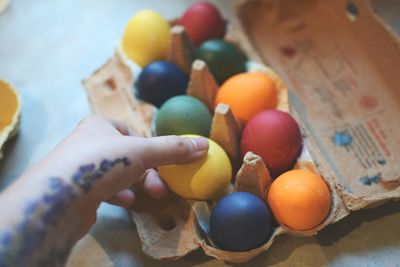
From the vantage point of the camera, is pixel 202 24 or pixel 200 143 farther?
pixel 202 24

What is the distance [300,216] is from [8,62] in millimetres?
884

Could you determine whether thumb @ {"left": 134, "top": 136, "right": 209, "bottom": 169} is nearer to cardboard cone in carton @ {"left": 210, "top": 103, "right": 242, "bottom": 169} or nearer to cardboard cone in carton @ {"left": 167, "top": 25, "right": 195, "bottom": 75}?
cardboard cone in carton @ {"left": 210, "top": 103, "right": 242, "bottom": 169}

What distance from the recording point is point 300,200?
2.54 feet

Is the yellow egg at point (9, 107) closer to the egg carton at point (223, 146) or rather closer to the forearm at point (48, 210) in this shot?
the egg carton at point (223, 146)

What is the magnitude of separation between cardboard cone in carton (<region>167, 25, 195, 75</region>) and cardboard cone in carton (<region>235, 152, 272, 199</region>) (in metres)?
0.30

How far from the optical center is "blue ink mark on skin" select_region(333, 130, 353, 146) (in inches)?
39.7

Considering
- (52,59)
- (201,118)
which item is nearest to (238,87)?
(201,118)

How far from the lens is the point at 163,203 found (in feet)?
2.91

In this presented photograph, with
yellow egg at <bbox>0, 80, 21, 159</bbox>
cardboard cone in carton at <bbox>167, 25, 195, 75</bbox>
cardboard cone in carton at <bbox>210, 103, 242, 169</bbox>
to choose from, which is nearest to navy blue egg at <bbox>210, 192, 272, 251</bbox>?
cardboard cone in carton at <bbox>210, 103, 242, 169</bbox>

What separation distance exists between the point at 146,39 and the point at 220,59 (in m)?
0.17

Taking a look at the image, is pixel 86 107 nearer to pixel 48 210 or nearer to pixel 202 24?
pixel 202 24

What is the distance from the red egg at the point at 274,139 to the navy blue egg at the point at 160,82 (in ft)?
0.63

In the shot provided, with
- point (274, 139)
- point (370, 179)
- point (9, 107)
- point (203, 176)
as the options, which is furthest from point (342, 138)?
point (9, 107)

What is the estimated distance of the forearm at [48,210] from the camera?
0.61 metres
